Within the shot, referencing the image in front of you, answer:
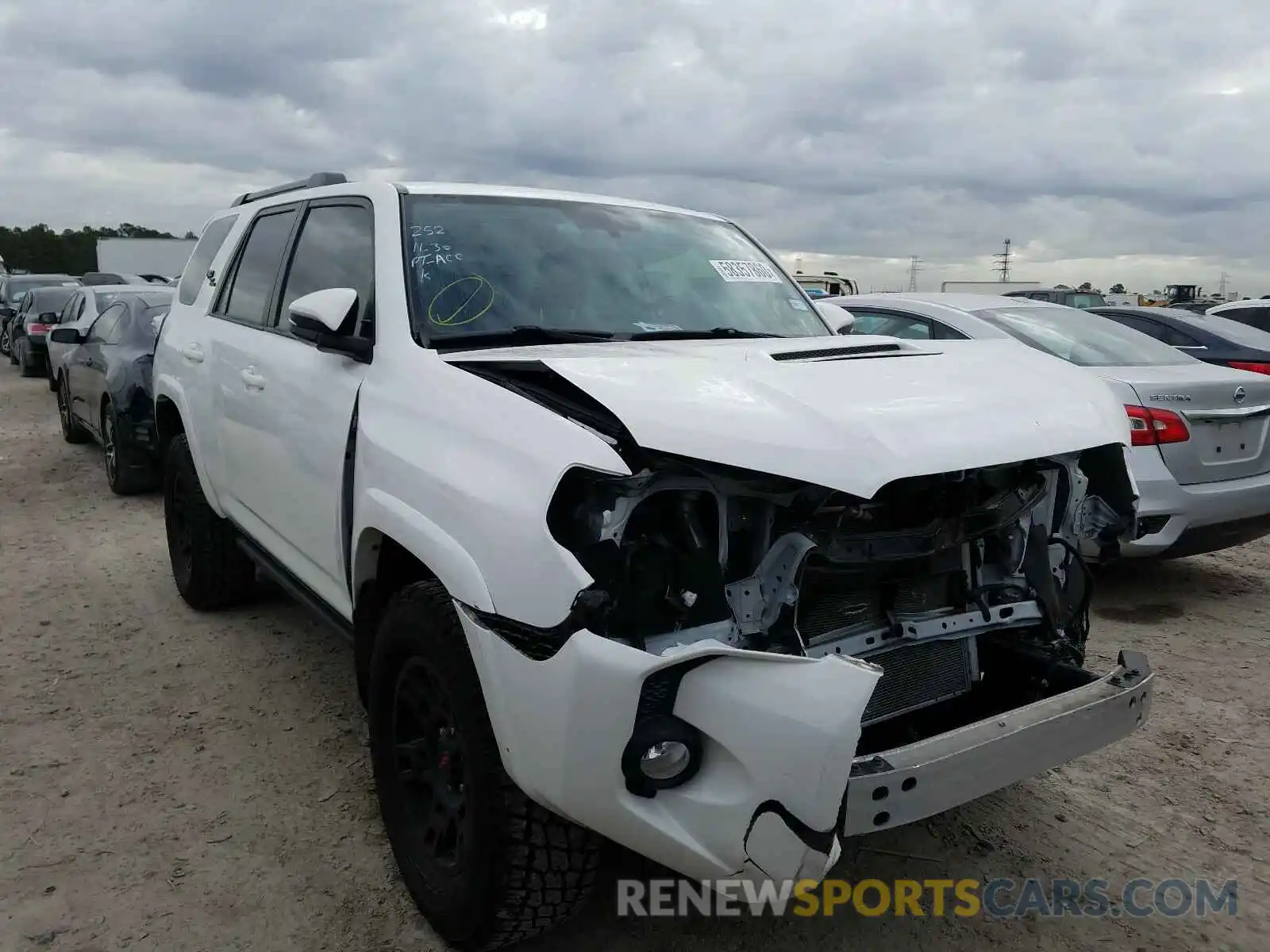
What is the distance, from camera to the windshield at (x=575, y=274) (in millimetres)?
2945

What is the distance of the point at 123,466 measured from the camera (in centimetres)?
751

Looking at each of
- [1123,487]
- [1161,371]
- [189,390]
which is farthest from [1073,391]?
[189,390]

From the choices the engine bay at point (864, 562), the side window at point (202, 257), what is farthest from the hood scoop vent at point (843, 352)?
the side window at point (202, 257)

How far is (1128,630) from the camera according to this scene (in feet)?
16.1

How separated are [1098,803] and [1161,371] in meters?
3.01

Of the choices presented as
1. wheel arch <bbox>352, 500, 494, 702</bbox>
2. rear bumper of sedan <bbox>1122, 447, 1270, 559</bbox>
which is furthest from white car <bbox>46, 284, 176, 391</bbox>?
rear bumper of sedan <bbox>1122, 447, 1270, 559</bbox>

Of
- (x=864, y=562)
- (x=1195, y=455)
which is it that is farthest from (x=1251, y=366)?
(x=864, y=562)

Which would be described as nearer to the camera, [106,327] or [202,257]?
[202,257]

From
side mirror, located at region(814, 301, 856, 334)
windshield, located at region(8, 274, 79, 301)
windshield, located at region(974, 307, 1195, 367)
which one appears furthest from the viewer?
windshield, located at region(8, 274, 79, 301)

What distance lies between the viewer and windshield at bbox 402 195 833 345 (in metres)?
2.95

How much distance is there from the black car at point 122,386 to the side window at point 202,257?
2100 mm

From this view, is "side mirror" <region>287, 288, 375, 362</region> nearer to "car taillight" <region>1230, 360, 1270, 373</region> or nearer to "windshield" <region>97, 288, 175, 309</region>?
"windshield" <region>97, 288, 175, 309</region>

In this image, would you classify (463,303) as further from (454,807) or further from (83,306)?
(83,306)

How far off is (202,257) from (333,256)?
78.6 inches
